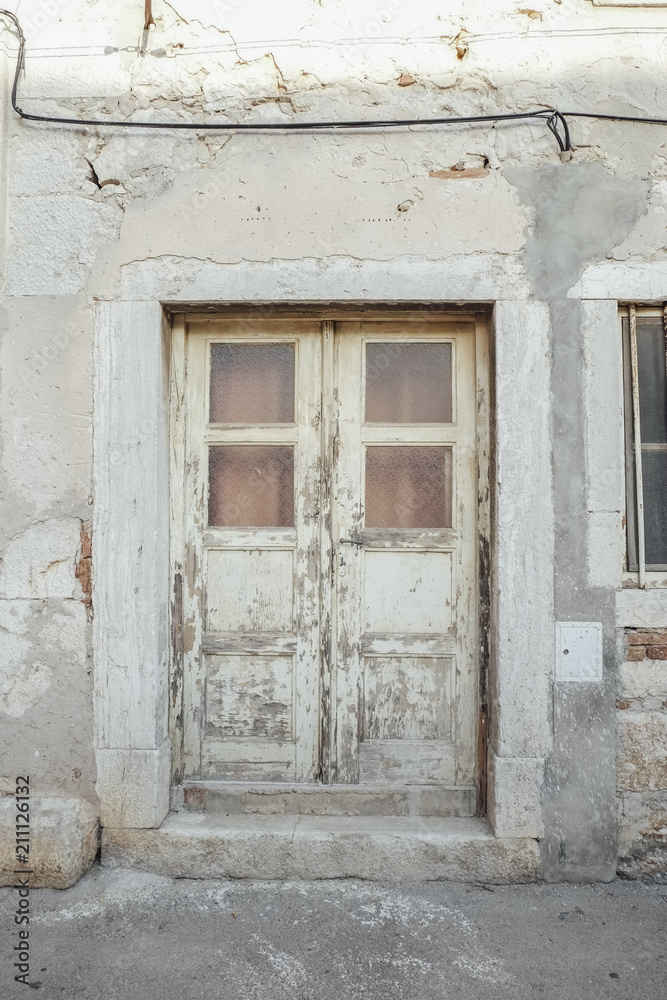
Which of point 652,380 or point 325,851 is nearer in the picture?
point 325,851

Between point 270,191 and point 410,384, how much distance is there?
0.98m

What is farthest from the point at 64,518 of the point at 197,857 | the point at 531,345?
the point at 531,345

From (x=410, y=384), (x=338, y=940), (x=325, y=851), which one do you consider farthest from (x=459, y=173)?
(x=338, y=940)

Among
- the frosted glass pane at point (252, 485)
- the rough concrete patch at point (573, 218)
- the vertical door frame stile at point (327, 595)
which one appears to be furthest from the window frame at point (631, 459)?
the frosted glass pane at point (252, 485)

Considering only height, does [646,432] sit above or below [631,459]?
above

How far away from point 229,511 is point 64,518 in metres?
0.68

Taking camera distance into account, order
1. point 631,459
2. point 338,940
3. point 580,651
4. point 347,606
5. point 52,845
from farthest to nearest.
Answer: point 347,606 → point 631,459 → point 580,651 → point 52,845 → point 338,940

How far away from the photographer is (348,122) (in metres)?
2.69

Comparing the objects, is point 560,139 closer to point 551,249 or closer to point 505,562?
point 551,249

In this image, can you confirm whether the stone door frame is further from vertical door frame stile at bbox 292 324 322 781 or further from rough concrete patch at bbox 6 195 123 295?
vertical door frame stile at bbox 292 324 322 781

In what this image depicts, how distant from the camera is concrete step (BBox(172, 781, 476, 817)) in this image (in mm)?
2805

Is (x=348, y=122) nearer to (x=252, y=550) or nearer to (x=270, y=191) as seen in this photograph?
(x=270, y=191)

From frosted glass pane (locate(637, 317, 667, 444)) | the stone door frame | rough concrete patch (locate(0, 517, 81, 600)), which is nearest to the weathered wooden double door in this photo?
the stone door frame

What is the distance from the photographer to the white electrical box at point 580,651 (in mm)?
2639
